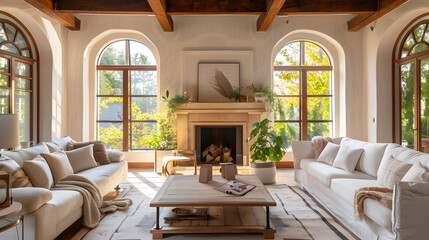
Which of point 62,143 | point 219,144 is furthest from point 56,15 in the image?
point 219,144

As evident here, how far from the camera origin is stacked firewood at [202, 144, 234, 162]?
21.1ft

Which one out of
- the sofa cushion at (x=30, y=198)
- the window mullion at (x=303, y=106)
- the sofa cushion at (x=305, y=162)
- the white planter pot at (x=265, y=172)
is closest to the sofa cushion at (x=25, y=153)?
the sofa cushion at (x=30, y=198)

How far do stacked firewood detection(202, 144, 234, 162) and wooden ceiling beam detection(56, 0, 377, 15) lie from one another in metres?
2.76

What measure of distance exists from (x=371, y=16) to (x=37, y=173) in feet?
18.7

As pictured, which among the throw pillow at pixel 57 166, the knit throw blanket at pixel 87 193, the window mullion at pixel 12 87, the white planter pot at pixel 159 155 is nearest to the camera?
the knit throw blanket at pixel 87 193

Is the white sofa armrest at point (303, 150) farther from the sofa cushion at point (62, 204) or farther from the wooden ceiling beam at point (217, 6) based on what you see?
the sofa cushion at point (62, 204)

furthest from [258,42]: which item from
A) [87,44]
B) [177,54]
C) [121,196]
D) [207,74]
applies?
[121,196]

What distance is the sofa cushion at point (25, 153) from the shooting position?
3.02 metres

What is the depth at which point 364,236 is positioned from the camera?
2.70 m

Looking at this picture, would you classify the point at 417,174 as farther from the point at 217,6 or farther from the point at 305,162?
the point at 217,6

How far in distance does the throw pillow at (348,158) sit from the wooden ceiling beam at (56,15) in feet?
16.6

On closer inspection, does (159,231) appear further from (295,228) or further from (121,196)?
(121,196)

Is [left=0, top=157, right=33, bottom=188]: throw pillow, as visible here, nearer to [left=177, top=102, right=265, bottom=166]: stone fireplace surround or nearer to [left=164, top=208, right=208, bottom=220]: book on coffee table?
[left=164, top=208, right=208, bottom=220]: book on coffee table

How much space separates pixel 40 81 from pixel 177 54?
8.70 feet
